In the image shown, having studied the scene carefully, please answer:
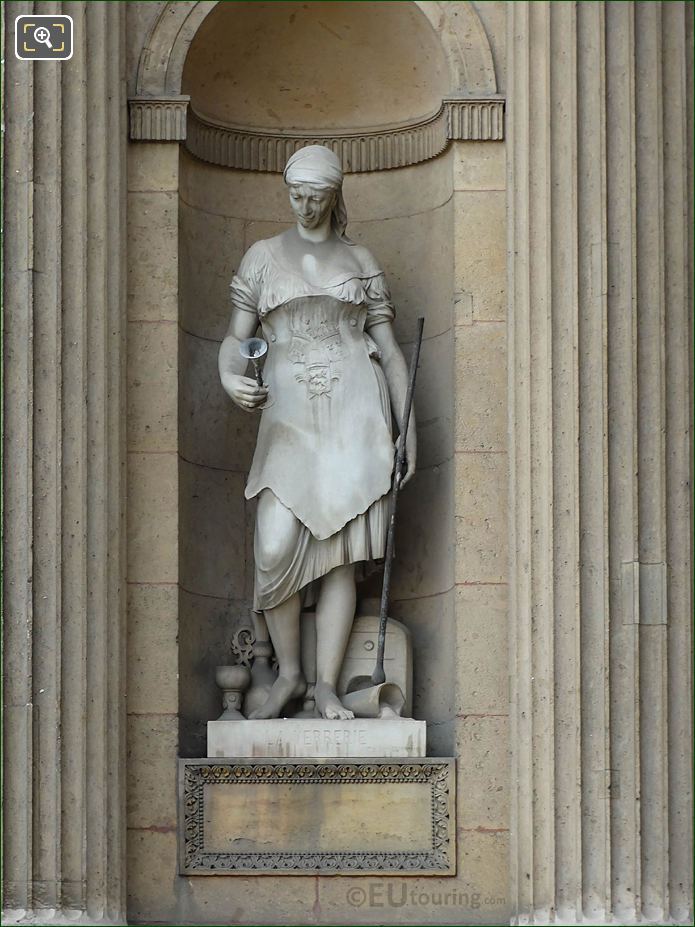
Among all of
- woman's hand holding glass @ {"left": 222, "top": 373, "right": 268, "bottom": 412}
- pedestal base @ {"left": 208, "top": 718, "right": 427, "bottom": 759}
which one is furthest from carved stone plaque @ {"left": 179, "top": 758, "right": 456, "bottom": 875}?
woman's hand holding glass @ {"left": 222, "top": 373, "right": 268, "bottom": 412}

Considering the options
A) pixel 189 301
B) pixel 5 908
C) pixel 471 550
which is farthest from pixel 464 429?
pixel 5 908

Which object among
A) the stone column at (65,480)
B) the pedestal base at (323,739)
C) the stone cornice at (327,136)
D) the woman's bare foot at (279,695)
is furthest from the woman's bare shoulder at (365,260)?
the pedestal base at (323,739)

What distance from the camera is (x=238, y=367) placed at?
14.0 m

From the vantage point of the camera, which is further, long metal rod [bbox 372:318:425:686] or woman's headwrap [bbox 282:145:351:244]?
woman's headwrap [bbox 282:145:351:244]

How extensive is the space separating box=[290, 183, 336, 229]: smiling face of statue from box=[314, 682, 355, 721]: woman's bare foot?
2.40 meters

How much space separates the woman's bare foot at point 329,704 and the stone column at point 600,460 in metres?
0.90

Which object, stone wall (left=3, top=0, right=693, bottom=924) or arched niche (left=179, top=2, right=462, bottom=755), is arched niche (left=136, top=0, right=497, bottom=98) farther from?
arched niche (left=179, top=2, right=462, bottom=755)

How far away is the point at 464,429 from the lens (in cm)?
1396

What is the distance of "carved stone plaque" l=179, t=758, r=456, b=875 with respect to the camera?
44.4ft

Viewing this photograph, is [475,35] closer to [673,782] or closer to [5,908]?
[673,782]

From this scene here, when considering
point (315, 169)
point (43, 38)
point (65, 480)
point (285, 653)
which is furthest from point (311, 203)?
point (285, 653)

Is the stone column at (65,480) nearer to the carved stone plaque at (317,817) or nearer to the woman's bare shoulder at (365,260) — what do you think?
the carved stone plaque at (317,817)

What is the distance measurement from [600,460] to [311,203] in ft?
6.68

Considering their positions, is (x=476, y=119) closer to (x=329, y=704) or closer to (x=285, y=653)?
(x=285, y=653)
